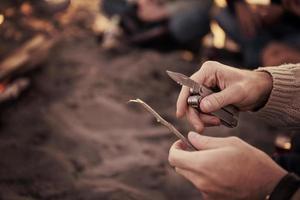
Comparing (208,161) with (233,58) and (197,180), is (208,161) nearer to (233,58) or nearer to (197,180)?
(197,180)

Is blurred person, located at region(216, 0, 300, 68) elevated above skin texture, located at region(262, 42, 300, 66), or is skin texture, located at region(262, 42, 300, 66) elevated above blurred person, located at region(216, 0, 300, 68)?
blurred person, located at region(216, 0, 300, 68)

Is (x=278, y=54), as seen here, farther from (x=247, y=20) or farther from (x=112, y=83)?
(x=112, y=83)

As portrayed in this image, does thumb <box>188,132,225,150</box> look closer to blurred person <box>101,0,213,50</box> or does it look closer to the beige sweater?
the beige sweater

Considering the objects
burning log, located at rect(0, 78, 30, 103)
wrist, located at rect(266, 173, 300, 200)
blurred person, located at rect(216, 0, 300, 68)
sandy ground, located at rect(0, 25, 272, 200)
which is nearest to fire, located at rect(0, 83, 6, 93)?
burning log, located at rect(0, 78, 30, 103)

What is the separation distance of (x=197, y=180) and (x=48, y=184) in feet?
4.15

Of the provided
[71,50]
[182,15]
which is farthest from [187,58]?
[71,50]

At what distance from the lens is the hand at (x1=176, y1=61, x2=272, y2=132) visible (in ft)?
5.81

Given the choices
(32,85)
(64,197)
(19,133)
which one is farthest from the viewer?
(32,85)

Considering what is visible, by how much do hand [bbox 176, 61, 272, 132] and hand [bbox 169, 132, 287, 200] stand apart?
0.24 metres

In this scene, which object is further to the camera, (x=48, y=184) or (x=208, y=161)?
(x=48, y=184)

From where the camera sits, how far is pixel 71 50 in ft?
14.7

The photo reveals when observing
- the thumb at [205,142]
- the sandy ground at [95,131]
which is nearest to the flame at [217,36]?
the sandy ground at [95,131]

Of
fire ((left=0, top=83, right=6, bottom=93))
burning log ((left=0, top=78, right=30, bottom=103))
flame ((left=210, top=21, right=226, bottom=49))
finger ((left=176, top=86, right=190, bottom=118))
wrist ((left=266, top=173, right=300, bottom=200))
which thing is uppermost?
fire ((left=0, top=83, right=6, bottom=93))

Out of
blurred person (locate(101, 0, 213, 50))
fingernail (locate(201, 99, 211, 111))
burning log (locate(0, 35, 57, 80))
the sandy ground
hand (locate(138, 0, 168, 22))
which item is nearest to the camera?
fingernail (locate(201, 99, 211, 111))
